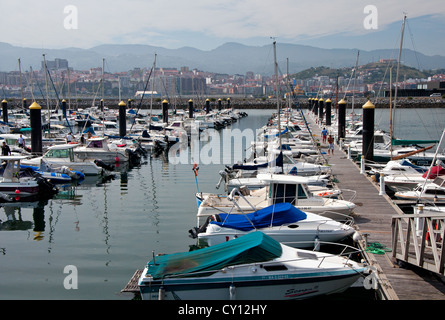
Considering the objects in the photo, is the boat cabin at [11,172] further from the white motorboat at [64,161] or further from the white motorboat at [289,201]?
the white motorboat at [289,201]

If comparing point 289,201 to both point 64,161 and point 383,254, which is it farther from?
point 64,161

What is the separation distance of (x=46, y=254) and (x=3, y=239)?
303cm

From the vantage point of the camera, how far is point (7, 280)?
13.8 m

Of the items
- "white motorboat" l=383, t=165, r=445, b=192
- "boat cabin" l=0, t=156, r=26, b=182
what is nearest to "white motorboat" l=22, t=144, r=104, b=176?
"boat cabin" l=0, t=156, r=26, b=182

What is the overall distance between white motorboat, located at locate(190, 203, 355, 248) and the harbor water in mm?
2264

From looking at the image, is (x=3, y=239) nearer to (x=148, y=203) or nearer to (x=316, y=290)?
(x=148, y=203)

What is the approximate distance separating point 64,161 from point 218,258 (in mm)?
21565

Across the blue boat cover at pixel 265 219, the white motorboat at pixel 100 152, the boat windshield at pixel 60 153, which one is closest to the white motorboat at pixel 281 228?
the blue boat cover at pixel 265 219

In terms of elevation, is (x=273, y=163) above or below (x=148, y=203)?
above

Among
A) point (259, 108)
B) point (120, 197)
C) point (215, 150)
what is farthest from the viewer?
point (259, 108)

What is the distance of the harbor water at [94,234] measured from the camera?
13500 mm

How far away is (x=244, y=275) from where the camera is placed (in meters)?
11.1

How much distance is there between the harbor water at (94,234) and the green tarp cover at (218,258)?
6.24 ft
